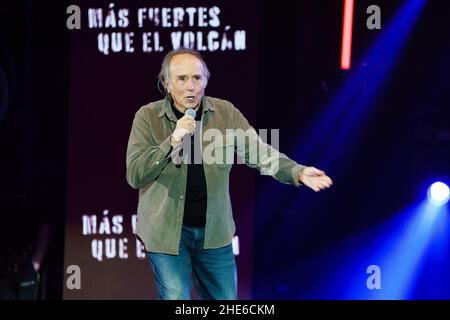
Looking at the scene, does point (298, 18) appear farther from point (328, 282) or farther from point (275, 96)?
point (328, 282)

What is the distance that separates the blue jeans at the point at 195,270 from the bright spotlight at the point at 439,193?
1.74 metres

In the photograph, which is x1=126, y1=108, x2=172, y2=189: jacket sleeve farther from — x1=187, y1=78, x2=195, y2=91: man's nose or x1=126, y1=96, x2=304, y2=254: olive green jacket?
x1=187, y1=78, x2=195, y2=91: man's nose

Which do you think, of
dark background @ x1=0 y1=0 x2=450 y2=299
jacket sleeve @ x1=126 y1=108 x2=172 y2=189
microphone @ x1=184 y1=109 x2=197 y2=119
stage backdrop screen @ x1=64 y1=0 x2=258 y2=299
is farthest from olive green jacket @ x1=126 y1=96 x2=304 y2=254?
dark background @ x1=0 y1=0 x2=450 y2=299

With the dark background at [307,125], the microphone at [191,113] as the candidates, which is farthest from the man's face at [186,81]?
the dark background at [307,125]

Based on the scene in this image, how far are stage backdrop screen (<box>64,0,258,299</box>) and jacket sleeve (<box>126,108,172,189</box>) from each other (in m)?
1.16

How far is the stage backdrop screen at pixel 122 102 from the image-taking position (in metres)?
5.34

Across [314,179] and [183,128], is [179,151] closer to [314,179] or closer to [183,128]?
[183,128]

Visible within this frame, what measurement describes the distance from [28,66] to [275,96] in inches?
63.3

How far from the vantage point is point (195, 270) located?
4203mm

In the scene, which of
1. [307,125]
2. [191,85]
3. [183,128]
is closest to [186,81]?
[191,85]

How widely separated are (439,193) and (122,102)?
2.04 metres

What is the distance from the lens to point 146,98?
5383 millimetres

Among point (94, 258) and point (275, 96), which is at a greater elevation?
point (275, 96)
